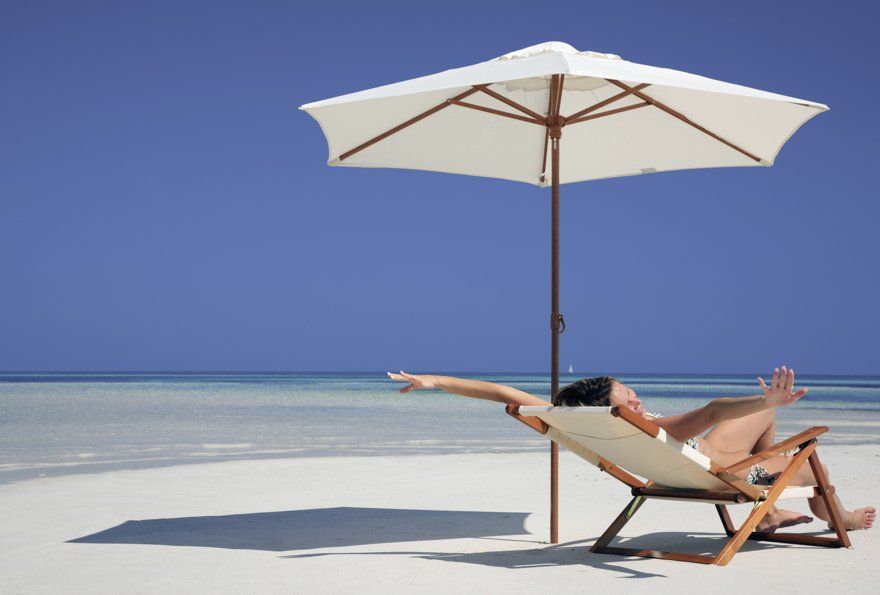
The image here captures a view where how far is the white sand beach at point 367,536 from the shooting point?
3602mm

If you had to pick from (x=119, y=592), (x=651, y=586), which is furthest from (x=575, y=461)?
(x=119, y=592)

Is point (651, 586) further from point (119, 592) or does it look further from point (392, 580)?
point (119, 592)

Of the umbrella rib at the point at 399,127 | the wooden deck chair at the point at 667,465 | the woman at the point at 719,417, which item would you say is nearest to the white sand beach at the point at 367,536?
the wooden deck chair at the point at 667,465

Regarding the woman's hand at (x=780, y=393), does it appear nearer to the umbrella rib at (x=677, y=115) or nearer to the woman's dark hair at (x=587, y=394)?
the woman's dark hair at (x=587, y=394)

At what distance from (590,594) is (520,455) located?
548cm

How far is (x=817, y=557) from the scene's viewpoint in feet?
13.2

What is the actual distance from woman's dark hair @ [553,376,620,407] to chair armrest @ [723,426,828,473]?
58 cm

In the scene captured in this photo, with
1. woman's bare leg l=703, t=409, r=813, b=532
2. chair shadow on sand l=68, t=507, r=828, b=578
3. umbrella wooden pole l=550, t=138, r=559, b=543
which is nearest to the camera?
chair shadow on sand l=68, t=507, r=828, b=578

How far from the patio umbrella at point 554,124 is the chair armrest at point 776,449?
3.09 ft

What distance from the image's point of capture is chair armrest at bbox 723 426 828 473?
3.72 m

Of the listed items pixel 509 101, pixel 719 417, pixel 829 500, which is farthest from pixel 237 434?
pixel 719 417

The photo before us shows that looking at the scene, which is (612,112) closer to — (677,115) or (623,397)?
(677,115)

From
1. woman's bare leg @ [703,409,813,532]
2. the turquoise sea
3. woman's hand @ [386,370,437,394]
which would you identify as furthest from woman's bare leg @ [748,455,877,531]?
the turquoise sea

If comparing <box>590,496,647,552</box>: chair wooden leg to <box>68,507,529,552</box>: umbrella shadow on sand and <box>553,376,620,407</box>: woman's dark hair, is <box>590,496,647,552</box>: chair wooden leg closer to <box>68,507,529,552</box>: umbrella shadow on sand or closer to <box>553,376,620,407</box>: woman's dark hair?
<box>553,376,620,407</box>: woman's dark hair
